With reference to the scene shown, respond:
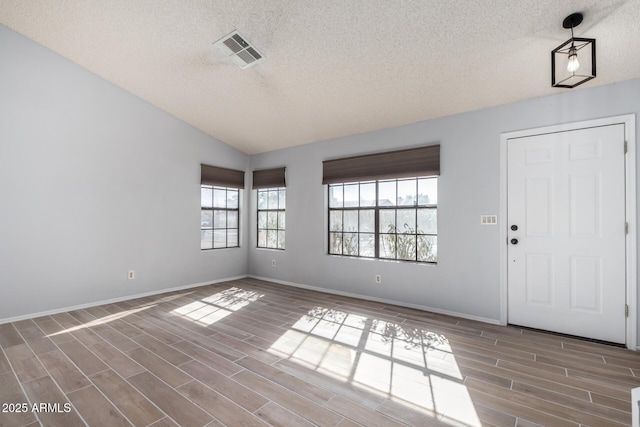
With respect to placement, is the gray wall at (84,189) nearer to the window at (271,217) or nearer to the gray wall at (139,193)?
the gray wall at (139,193)

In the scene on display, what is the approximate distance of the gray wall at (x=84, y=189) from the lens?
3479 mm

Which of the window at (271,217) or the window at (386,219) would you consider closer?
the window at (386,219)

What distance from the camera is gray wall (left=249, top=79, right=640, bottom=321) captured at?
3.16 m

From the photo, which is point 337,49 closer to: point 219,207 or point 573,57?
point 573,57

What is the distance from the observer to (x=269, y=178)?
18.9ft

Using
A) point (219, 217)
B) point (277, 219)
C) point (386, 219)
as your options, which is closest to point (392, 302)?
point (386, 219)

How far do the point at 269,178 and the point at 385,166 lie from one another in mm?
2431

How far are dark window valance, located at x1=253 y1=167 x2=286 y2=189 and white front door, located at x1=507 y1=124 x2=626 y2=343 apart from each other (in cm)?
363

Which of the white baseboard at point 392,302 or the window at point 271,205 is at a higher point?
the window at point 271,205

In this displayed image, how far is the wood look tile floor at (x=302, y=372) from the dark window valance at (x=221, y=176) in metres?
2.50

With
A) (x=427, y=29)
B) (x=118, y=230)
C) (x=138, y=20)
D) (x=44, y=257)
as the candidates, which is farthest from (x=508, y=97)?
(x=44, y=257)

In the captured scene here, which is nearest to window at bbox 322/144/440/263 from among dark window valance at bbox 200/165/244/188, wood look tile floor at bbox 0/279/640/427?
wood look tile floor at bbox 0/279/640/427

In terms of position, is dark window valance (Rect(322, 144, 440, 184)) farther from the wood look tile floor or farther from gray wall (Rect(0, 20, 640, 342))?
the wood look tile floor

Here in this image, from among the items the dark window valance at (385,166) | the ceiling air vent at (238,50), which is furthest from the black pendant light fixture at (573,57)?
the ceiling air vent at (238,50)
